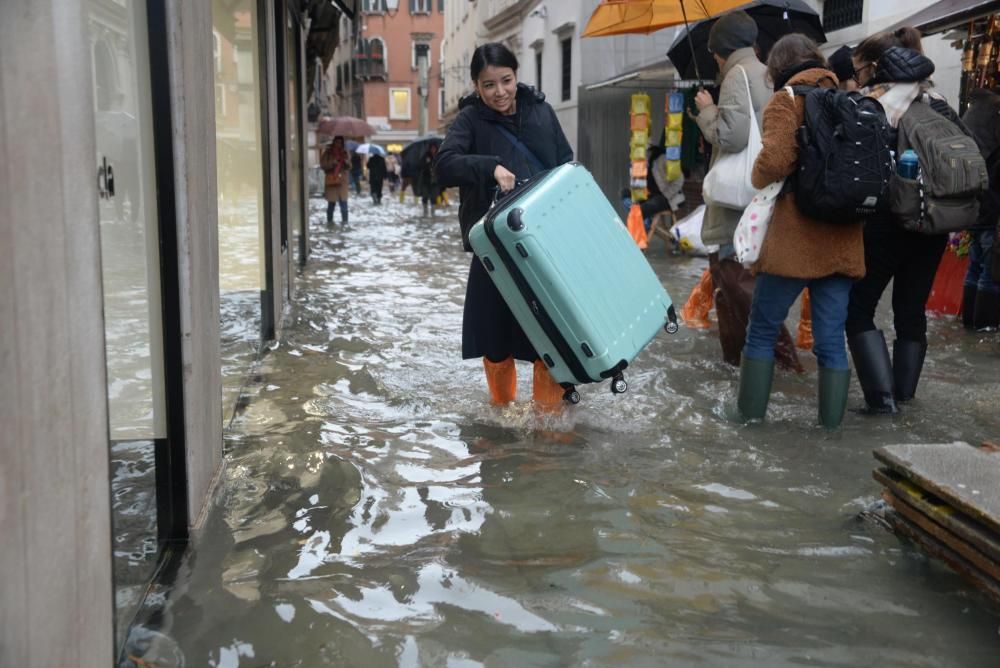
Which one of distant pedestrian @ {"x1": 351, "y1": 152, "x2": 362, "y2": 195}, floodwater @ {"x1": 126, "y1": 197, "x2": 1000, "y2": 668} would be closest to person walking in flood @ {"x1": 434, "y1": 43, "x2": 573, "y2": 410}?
floodwater @ {"x1": 126, "y1": 197, "x2": 1000, "y2": 668}

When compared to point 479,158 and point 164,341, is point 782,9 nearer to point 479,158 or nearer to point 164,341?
point 479,158

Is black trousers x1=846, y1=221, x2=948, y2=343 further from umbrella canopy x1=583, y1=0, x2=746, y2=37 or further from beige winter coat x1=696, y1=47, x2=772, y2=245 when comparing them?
umbrella canopy x1=583, y1=0, x2=746, y2=37

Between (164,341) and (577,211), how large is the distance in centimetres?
179

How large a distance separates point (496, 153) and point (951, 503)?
2482mm

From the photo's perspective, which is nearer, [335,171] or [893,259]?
[893,259]

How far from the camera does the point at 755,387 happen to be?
15.5 feet

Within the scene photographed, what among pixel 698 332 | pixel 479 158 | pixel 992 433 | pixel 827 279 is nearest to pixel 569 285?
pixel 479 158

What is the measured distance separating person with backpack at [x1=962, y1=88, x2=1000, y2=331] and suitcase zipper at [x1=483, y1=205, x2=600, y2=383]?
2709 millimetres

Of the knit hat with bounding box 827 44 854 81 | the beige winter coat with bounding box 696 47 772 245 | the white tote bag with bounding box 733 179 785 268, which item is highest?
the knit hat with bounding box 827 44 854 81

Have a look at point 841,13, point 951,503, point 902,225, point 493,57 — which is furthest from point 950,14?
point 841,13

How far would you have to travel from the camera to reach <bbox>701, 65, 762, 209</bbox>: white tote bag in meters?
5.15

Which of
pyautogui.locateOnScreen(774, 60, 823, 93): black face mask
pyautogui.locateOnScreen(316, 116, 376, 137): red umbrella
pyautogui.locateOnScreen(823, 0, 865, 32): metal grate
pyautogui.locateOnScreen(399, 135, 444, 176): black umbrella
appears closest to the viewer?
pyautogui.locateOnScreen(774, 60, 823, 93): black face mask

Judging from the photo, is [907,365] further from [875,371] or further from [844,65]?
[844,65]

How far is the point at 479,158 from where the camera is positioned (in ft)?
14.2
